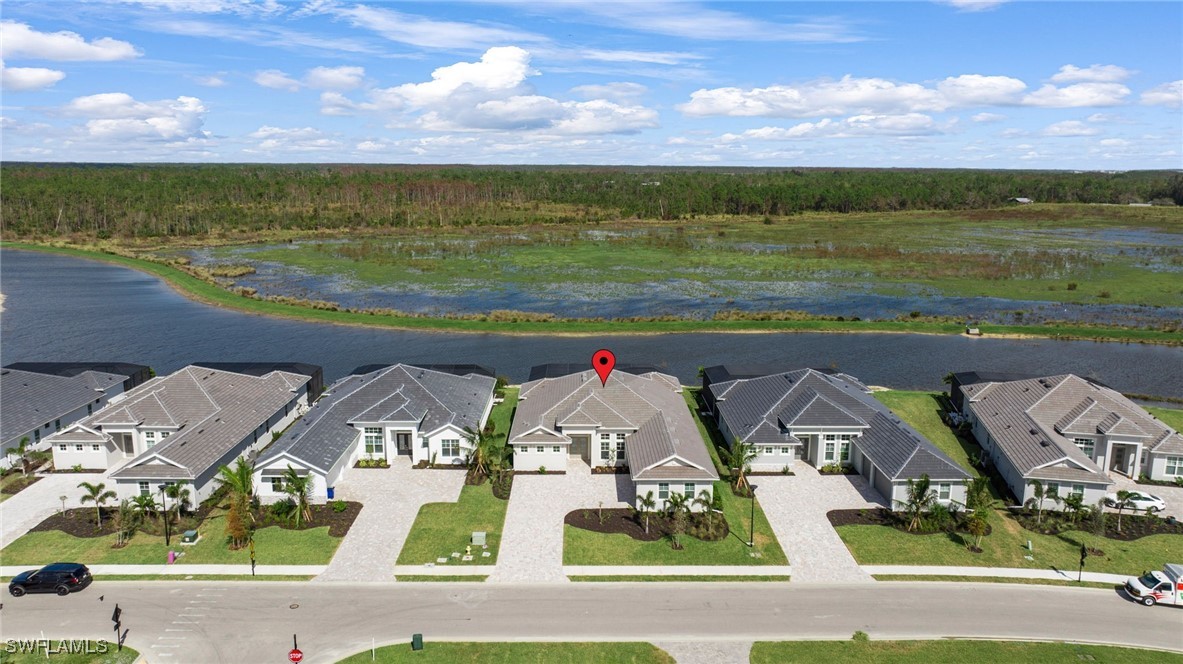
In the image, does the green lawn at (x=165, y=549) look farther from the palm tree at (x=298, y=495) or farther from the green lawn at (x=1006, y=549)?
the green lawn at (x=1006, y=549)

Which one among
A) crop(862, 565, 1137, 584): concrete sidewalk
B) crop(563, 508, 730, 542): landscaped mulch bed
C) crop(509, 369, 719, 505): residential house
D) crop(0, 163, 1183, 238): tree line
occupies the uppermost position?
crop(0, 163, 1183, 238): tree line

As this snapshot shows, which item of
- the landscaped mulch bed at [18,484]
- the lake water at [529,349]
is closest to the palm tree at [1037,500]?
the lake water at [529,349]

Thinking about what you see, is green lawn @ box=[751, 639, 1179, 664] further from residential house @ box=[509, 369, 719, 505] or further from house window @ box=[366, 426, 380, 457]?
house window @ box=[366, 426, 380, 457]

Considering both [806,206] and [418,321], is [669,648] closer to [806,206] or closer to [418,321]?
[418,321]

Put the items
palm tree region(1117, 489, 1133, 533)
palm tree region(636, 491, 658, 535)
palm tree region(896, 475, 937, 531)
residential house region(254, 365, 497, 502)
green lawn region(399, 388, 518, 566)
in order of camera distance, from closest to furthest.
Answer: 1. green lawn region(399, 388, 518, 566)
2. palm tree region(896, 475, 937, 531)
3. palm tree region(636, 491, 658, 535)
4. palm tree region(1117, 489, 1133, 533)
5. residential house region(254, 365, 497, 502)

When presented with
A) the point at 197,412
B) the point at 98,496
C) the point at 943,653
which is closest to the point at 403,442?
the point at 197,412

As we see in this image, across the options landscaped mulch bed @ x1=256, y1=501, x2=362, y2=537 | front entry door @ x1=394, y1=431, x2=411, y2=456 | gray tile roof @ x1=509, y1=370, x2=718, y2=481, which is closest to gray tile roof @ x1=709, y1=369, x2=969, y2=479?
gray tile roof @ x1=509, y1=370, x2=718, y2=481

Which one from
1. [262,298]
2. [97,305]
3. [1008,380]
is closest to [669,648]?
[1008,380]

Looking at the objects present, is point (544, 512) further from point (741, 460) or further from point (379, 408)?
point (379, 408)
